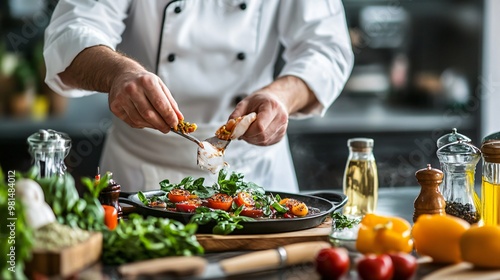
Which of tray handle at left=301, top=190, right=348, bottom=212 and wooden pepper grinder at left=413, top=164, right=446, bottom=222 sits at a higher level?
wooden pepper grinder at left=413, top=164, right=446, bottom=222

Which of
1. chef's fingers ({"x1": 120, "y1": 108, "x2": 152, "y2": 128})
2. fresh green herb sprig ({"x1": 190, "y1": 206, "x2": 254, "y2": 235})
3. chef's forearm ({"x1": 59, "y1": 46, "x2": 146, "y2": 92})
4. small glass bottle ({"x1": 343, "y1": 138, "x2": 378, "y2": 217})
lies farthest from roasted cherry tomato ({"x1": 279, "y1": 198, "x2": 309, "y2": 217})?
chef's forearm ({"x1": 59, "y1": 46, "x2": 146, "y2": 92})

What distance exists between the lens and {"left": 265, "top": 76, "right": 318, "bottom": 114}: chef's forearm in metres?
2.02

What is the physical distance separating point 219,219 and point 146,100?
0.32 metres

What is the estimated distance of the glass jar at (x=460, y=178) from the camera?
1.62 meters

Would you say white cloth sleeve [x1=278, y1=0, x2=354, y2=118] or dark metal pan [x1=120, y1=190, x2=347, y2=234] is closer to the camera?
dark metal pan [x1=120, y1=190, x2=347, y2=234]

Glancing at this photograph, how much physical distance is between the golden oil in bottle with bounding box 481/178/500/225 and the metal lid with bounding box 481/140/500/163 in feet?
0.21

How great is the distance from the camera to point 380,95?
3.90 meters

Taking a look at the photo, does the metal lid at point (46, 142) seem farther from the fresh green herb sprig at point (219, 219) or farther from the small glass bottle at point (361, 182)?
the small glass bottle at point (361, 182)

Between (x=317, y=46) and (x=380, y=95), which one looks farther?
(x=380, y=95)

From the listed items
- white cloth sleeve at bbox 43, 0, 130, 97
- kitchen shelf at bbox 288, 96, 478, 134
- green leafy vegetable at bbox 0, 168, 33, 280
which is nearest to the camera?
green leafy vegetable at bbox 0, 168, 33, 280

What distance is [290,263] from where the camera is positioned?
1.29 m

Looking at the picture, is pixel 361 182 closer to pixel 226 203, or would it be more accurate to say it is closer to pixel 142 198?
pixel 226 203

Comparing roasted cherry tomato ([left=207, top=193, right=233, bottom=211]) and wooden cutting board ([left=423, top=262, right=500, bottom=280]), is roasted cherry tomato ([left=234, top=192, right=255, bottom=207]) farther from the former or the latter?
wooden cutting board ([left=423, top=262, right=500, bottom=280])

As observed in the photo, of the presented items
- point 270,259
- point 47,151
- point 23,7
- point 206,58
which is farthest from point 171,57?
point 23,7
